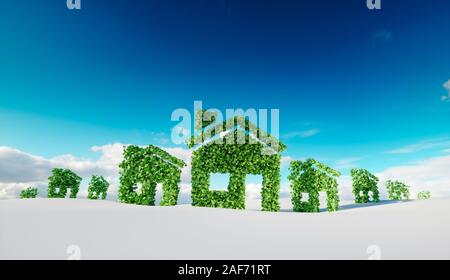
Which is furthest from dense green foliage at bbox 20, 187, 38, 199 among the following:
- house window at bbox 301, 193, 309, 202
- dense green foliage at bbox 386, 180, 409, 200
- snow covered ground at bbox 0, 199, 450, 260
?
dense green foliage at bbox 386, 180, 409, 200

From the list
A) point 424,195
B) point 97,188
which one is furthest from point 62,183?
point 424,195

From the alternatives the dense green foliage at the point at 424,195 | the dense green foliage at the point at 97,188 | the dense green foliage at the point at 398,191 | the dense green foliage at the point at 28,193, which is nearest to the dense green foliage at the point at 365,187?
the dense green foliage at the point at 398,191

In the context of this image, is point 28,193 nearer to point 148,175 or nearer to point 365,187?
point 148,175

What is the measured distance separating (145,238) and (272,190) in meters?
11.1

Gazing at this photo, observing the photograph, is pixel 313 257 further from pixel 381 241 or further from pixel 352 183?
pixel 352 183

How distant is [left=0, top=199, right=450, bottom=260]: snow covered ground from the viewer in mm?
6676

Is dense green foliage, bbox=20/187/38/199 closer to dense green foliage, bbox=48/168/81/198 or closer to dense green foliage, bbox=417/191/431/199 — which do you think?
dense green foliage, bbox=48/168/81/198

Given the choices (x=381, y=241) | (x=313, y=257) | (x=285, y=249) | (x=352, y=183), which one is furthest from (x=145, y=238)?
(x=352, y=183)

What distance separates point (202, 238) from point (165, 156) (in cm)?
1056

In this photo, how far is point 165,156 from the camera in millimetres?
18094

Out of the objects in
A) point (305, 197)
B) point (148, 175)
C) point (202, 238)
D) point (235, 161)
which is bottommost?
point (202, 238)

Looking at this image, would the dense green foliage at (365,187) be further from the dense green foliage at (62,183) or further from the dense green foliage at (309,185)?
the dense green foliage at (62,183)

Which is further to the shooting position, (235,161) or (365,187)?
(365,187)
